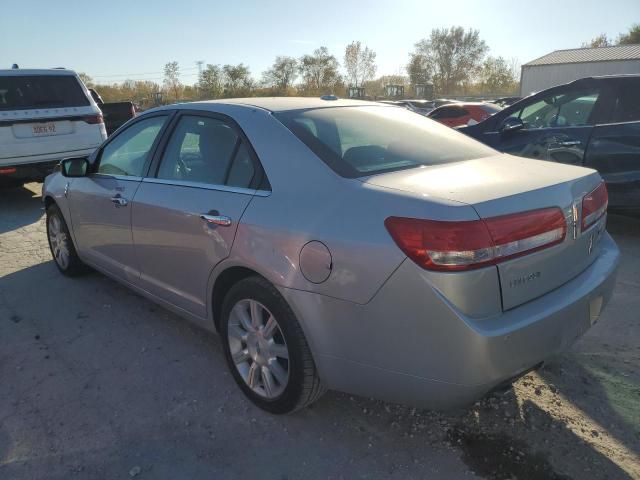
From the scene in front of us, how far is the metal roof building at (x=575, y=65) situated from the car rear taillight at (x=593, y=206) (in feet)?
166

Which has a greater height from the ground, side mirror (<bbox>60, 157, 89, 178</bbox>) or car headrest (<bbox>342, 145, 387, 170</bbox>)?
car headrest (<bbox>342, 145, 387, 170</bbox>)

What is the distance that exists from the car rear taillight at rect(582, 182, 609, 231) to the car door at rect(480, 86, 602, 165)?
9.60ft

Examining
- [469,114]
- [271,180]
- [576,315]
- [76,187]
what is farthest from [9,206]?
[469,114]

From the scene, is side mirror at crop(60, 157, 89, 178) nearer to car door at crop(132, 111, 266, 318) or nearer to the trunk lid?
car door at crop(132, 111, 266, 318)

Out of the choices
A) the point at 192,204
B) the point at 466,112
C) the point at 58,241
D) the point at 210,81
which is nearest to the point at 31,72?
the point at 58,241

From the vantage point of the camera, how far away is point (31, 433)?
8.40 feet

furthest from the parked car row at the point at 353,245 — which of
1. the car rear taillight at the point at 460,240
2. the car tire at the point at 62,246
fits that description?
the car tire at the point at 62,246

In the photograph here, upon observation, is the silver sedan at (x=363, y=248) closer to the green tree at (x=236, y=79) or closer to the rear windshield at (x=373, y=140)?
the rear windshield at (x=373, y=140)

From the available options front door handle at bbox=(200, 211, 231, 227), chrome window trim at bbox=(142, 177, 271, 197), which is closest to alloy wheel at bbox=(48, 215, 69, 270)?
chrome window trim at bbox=(142, 177, 271, 197)

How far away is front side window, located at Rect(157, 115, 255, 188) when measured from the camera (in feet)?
8.92

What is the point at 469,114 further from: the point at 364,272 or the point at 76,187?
the point at 364,272

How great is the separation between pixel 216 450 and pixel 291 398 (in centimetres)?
42

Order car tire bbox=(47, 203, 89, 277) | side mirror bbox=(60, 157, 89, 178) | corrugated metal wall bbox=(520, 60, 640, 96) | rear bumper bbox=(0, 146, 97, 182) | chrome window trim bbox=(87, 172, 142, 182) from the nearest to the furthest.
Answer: chrome window trim bbox=(87, 172, 142, 182) → side mirror bbox=(60, 157, 89, 178) → car tire bbox=(47, 203, 89, 277) → rear bumper bbox=(0, 146, 97, 182) → corrugated metal wall bbox=(520, 60, 640, 96)

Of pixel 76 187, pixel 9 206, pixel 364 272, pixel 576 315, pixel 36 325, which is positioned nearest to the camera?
pixel 364 272
